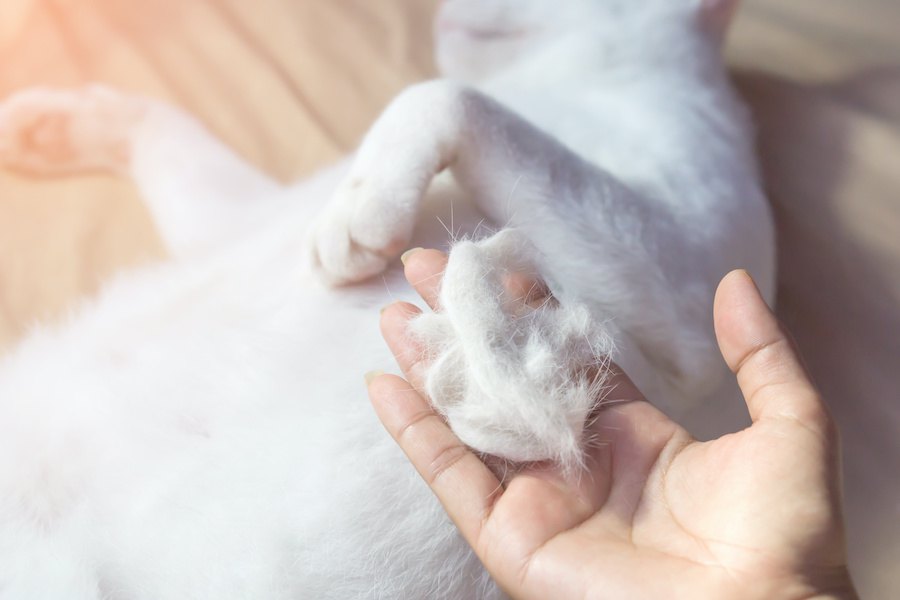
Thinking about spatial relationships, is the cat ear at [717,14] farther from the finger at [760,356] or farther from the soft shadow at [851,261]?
the finger at [760,356]

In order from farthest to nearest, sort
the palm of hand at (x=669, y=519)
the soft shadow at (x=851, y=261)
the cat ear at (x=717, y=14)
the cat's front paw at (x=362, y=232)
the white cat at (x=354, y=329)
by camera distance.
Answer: the cat ear at (x=717, y=14) < the soft shadow at (x=851, y=261) < the cat's front paw at (x=362, y=232) < the white cat at (x=354, y=329) < the palm of hand at (x=669, y=519)

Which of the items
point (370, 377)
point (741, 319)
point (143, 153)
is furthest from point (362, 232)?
point (143, 153)

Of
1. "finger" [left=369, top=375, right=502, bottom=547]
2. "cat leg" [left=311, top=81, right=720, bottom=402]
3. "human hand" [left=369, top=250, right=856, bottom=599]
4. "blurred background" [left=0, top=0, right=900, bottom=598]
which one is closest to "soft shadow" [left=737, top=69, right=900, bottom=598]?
"blurred background" [left=0, top=0, right=900, bottom=598]

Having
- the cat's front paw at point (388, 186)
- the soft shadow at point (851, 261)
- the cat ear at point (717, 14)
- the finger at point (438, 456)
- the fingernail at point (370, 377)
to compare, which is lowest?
the soft shadow at point (851, 261)

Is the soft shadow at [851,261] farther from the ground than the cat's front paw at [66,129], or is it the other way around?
the cat's front paw at [66,129]

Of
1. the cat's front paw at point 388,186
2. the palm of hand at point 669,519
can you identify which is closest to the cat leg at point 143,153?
the cat's front paw at point 388,186

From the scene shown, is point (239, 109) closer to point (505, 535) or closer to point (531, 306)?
point (531, 306)

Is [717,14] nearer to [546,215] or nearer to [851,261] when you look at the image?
[851,261]

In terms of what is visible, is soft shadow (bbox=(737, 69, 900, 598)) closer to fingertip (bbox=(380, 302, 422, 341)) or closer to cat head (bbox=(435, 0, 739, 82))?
cat head (bbox=(435, 0, 739, 82))
